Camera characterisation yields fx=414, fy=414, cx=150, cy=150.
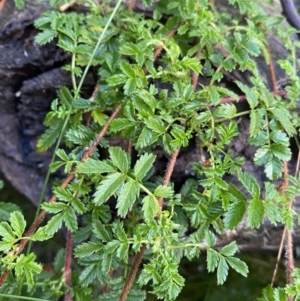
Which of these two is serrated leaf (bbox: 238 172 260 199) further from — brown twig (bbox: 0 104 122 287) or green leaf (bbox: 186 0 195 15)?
green leaf (bbox: 186 0 195 15)

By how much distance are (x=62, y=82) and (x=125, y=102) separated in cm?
48

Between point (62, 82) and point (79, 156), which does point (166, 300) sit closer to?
point (79, 156)

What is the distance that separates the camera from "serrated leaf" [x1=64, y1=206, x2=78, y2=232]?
2.88ft

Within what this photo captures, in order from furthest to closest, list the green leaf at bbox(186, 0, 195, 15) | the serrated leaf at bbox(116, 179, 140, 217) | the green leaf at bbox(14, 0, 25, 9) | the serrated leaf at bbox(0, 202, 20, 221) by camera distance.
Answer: the green leaf at bbox(14, 0, 25, 9)
the serrated leaf at bbox(0, 202, 20, 221)
the green leaf at bbox(186, 0, 195, 15)
the serrated leaf at bbox(116, 179, 140, 217)

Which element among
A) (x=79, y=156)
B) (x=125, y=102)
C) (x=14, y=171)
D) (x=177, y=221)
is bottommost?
(x=14, y=171)

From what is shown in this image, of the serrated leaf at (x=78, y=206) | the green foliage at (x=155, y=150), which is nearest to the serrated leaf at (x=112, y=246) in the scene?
the green foliage at (x=155, y=150)

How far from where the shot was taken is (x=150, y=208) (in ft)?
2.68

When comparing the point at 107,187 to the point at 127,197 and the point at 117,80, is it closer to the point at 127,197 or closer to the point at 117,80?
the point at 127,197

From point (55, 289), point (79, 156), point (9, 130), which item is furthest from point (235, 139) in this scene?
point (9, 130)

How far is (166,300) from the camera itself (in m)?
0.82

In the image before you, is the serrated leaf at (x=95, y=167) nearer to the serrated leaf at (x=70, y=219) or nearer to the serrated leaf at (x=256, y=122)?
the serrated leaf at (x=70, y=219)

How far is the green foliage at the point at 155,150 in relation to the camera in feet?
2.72

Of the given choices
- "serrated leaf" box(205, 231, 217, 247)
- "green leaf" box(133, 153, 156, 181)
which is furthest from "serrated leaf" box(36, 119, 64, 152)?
"serrated leaf" box(205, 231, 217, 247)

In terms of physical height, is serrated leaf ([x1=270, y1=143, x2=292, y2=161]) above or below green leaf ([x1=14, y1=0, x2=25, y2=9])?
above
